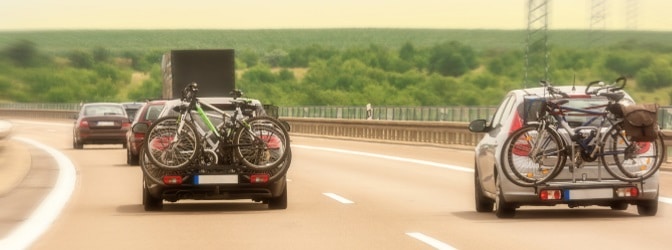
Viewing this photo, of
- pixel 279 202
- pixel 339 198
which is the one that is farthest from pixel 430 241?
pixel 339 198

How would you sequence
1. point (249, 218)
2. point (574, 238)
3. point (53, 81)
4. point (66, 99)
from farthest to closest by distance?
point (66, 99) < point (53, 81) < point (249, 218) < point (574, 238)

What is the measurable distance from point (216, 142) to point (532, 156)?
3871mm

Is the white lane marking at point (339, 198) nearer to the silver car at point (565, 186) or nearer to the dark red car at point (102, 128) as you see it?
the silver car at point (565, 186)

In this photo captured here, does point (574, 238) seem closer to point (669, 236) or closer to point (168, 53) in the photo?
point (669, 236)

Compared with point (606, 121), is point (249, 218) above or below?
below

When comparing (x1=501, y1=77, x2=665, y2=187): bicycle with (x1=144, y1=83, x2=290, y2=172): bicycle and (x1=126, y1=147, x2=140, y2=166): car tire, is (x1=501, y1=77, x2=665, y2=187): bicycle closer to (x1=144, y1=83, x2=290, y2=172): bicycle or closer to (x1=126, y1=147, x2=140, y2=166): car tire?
(x1=144, y1=83, x2=290, y2=172): bicycle

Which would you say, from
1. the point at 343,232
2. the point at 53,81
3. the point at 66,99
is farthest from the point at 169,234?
the point at 66,99

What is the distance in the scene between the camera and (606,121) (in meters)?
16.5

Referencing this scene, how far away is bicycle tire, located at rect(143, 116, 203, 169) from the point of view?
58.4 ft

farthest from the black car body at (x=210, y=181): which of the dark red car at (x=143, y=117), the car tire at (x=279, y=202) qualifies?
the dark red car at (x=143, y=117)

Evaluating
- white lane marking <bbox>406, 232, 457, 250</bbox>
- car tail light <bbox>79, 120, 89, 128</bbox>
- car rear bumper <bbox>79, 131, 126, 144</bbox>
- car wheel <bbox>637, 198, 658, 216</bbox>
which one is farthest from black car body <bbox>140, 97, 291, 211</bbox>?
car tail light <bbox>79, 120, 89, 128</bbox>

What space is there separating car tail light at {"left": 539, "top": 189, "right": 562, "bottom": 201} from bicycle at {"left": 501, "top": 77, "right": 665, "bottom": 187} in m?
0.14

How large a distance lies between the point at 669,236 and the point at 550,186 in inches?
82.9

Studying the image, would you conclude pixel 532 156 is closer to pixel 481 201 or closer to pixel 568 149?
pixel 568 149
